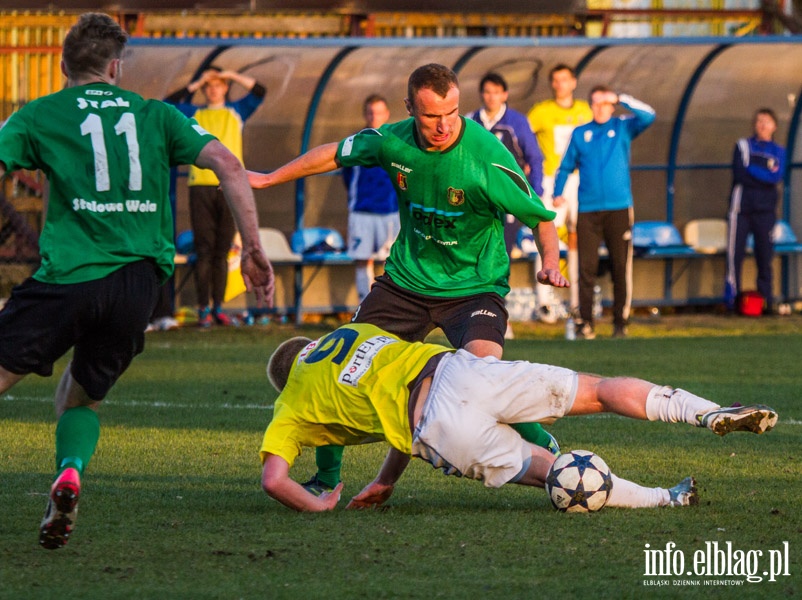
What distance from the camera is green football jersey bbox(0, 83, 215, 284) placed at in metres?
4.97

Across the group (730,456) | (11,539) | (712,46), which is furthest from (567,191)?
(11,539)

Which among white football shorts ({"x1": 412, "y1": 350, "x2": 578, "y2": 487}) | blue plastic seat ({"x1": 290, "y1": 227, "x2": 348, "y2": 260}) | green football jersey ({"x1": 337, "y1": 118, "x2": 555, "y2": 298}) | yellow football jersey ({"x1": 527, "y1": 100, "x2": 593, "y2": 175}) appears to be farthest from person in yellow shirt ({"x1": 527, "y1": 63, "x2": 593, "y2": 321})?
white football shorts ({"x1": 412, "y1": 350, "x2": 578, "y2": 487})

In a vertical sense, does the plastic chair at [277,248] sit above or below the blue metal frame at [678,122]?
below

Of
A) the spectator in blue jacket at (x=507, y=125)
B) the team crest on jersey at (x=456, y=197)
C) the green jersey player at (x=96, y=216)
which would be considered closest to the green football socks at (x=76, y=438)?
the green jersey player at (x=96, y=216)

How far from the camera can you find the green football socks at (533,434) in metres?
6.23

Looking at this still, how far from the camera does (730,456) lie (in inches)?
277

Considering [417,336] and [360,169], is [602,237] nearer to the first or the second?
[360,169]

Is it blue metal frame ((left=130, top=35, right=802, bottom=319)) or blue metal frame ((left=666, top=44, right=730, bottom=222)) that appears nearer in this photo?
blue metal frame ((left=130, top=35, right=802, bottom=319))

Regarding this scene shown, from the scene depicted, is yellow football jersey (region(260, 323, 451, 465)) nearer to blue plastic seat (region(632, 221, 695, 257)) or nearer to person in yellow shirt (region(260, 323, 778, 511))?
person in yellow shirt (region(260, 323, 778, 511))

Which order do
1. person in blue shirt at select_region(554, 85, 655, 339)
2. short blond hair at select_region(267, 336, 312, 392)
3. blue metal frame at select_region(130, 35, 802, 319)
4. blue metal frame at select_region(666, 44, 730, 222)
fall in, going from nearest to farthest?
short blond hair at select_region(267, 336, 312, 392)
person in blue shirt at select_region(554, 85, 655, 339)
blue metal frame at select_region(130, 35, 802, 319)
blue metal frame at select_region(666, 44, 730, 222)

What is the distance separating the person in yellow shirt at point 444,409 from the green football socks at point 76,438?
0.66 meters

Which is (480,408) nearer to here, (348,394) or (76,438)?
(348,394)

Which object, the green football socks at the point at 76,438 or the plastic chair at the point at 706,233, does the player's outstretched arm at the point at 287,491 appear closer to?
the green football socks at the point at 76,438

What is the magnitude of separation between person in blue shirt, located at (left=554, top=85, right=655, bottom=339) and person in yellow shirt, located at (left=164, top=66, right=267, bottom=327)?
10.9ft
